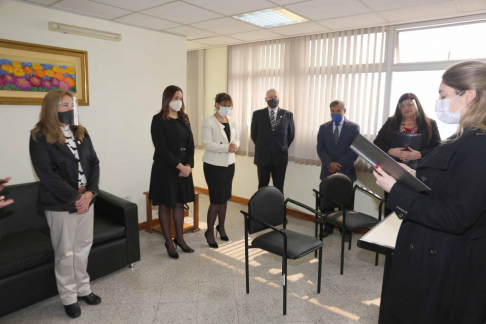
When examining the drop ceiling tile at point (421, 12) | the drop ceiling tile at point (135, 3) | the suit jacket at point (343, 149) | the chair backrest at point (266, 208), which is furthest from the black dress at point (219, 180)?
the drop ceiling tile at point (421, 12)

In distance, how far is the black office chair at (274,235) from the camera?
255 cm

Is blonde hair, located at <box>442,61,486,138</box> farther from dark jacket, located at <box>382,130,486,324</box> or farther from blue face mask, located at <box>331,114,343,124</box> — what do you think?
blue face mask, located at <box>331,114,343,124</box>

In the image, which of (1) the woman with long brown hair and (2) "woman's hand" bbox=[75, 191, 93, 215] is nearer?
(2) "woman's hand" bbox=[75, 191, 93, 215]

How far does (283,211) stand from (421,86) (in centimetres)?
239

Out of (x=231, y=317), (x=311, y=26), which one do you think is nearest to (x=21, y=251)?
(x=231, y=317)

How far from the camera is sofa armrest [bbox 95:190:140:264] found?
10.3 ft

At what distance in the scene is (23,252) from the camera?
253 cm

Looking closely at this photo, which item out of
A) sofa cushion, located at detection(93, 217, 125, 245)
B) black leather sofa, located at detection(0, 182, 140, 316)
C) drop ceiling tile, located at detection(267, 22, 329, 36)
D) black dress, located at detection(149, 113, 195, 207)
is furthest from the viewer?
drop ceiling tile, located at detection(267, 22, 329, 36)

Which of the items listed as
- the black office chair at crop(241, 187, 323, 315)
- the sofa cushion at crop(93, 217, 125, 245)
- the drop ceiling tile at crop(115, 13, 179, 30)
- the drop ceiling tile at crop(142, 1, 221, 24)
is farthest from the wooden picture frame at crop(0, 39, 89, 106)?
the black office chair at crop(241, 187, 323, 315)

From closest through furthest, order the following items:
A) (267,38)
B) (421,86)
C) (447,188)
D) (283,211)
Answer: (447,188) → (283,211) → (421,86) → (267,38)

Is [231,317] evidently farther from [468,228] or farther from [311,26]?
[311,26]

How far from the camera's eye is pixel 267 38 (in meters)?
4.76

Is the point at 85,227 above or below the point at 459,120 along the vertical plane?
below

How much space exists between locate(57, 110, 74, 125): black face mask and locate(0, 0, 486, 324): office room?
28mm
